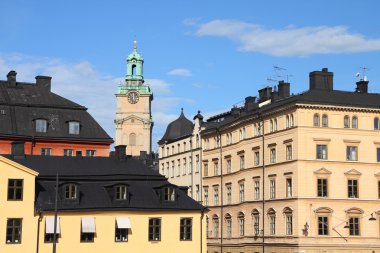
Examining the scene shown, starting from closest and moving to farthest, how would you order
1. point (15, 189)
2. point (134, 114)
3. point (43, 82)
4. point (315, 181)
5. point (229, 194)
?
point (15, 189) < point (315, 181) < point (43, 82) < point (229, 194) < point (134, 114)

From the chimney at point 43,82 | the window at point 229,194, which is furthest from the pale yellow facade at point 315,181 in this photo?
the chimney at point 43,82

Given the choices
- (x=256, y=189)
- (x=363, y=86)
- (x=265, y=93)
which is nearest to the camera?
(x=256, y=189)

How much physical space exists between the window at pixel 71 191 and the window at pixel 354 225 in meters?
29.0

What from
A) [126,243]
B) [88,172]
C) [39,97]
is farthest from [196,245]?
[39,97]

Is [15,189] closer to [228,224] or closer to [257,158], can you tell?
[257,158]

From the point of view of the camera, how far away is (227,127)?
92.1m

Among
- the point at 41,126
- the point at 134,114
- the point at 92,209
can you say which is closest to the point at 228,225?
the point at 41,126

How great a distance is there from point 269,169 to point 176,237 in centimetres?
2034

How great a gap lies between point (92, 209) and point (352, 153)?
96.5ft

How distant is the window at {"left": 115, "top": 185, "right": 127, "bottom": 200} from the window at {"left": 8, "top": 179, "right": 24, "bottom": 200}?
7660 mm

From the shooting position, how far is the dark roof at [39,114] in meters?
78.4

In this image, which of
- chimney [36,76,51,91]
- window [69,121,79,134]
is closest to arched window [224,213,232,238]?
window [69,121,79,134]

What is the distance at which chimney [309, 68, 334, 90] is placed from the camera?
8025 cm

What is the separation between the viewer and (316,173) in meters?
75.6
